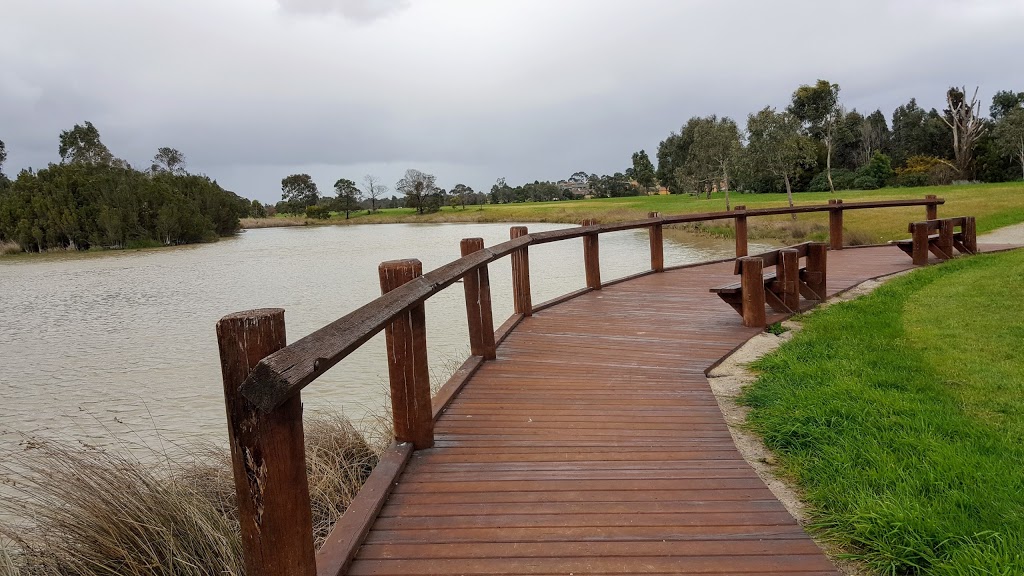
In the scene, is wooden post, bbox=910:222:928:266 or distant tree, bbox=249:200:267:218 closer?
wooden post, bbox=910:222:928:266

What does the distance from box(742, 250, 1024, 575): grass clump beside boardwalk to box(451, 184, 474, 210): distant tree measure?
96.7m

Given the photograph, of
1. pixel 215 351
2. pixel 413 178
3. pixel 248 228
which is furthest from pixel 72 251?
pixel 413 178

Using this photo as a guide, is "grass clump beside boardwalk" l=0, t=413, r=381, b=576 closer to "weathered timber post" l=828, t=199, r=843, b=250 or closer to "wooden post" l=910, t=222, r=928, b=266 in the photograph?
"wooden post" l=910, t=222, r=928, b=266

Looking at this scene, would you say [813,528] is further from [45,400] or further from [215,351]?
[215,351]

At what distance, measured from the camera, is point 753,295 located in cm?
580

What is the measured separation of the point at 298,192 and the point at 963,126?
314 feet

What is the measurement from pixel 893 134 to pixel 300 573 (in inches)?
2947

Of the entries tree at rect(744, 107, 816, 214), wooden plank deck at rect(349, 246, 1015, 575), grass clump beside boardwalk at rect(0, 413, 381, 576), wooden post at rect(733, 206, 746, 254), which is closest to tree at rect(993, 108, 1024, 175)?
tree at rect(744, 107, 816, 214)

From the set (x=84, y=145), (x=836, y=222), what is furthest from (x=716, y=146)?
(x=84, y=145)

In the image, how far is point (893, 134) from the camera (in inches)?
2522

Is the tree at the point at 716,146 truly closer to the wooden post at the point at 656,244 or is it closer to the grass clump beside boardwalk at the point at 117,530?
the wooden post at the point at 656,244

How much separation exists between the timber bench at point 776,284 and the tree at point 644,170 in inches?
3721

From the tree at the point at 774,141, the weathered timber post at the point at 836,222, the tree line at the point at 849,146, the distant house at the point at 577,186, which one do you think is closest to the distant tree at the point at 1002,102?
the tree line at the point at 849,146

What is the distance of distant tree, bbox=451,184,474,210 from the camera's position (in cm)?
10286
